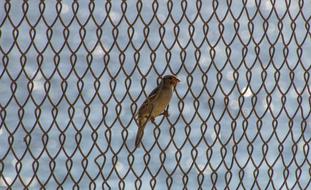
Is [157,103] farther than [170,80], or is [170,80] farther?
[157,103]

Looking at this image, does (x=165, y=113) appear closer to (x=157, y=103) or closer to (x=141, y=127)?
(x=141, y=127)

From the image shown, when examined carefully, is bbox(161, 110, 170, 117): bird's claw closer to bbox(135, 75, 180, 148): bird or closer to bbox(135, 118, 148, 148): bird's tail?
bbox(135, 75, 180, 148): bird

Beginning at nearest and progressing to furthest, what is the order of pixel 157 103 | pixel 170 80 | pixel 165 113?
1. pixel 165 113
2. pixel 170 80
3. pixel 157 103

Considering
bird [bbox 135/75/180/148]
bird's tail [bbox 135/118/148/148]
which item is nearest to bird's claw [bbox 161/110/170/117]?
bird [bbox 135/75/180/148]

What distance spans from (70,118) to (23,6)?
0.46 metres

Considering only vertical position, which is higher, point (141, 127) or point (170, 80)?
point (170, 80)

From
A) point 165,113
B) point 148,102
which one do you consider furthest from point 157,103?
point 165,113

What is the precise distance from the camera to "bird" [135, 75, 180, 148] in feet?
14.3

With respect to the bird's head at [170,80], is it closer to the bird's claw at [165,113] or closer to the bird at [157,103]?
the bird at [157,103]

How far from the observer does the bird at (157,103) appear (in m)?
4.37

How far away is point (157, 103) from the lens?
461cm

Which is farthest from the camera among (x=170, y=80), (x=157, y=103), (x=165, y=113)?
(x=157, y=103)

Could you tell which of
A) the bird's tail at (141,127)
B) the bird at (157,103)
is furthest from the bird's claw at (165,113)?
the bird's tail at (141,127)

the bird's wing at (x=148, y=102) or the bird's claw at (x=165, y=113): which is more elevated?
the bird's wing at (x=148, y=102)
